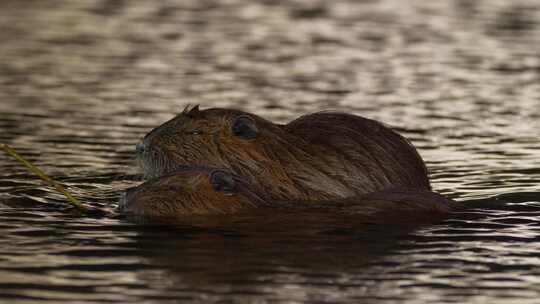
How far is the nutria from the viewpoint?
8555 mm

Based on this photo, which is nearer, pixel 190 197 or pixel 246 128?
pixel 190 197

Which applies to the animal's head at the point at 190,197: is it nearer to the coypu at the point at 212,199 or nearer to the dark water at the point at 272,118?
the coypu at the point at 212,199

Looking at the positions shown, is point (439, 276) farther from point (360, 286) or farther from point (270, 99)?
point (270, 99)

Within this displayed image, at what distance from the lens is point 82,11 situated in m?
19.8

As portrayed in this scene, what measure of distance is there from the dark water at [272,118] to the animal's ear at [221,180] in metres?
0.22

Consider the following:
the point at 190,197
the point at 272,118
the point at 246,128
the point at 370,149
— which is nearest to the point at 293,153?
the point at 246,128

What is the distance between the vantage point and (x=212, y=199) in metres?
8.29

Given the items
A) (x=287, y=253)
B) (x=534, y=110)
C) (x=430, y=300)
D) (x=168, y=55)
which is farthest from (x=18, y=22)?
(x=430, y=300)

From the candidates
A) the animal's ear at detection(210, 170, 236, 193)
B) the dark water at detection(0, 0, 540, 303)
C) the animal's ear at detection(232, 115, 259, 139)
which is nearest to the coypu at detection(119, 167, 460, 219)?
the animal's ear at detection(210, 170, 236, 193)

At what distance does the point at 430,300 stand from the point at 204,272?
1.15 meters

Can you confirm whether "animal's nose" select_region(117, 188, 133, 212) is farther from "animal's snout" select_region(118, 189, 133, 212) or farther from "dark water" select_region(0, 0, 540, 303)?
"dark water" select_region(0, 0, 540, 303)

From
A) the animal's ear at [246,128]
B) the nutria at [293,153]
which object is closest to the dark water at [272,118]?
the nutria at [293,153]

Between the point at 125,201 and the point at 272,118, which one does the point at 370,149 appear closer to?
the point at 125,201

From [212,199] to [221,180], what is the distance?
0.15 metres
